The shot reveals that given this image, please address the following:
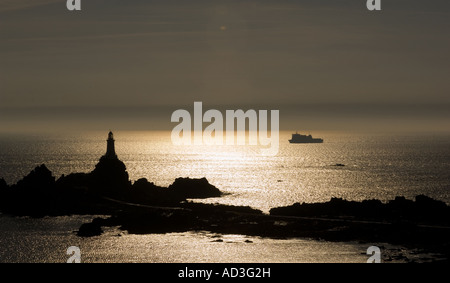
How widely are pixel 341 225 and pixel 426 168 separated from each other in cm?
13343

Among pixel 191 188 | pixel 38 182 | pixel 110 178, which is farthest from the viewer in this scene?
pixel 191 188

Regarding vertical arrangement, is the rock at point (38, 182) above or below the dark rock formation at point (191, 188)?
above

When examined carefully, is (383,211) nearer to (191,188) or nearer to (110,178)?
(191,188)

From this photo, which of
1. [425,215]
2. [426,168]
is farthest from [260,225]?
[426,168]

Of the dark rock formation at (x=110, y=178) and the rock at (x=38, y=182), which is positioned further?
the dark rock formation at (x=110, y=178)

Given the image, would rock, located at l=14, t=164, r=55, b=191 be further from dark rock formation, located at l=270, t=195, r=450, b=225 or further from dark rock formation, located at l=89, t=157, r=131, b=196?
dark rock formation, located at l=270, t=195, r=450, b=225

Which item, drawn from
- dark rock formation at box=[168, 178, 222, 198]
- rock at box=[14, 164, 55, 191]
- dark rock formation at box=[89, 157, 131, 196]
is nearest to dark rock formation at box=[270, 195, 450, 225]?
dark rock formation at box=[168, 178, 222, 198]

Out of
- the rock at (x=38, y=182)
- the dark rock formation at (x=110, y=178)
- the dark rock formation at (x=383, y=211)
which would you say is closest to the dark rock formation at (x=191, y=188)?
the dark rock formation at (x=110, y=178)

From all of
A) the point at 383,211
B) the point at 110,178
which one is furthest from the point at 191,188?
the point at 383,211

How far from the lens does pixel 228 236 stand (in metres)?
71.4

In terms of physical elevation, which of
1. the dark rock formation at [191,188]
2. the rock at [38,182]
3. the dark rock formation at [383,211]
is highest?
the rock at [38,182]

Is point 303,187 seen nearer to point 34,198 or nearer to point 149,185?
point 149,185

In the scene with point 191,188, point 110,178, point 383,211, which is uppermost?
point 110,178

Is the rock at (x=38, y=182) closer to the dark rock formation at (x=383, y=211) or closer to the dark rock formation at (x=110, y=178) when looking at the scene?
the dark rock formation at (x=110, y=178)
